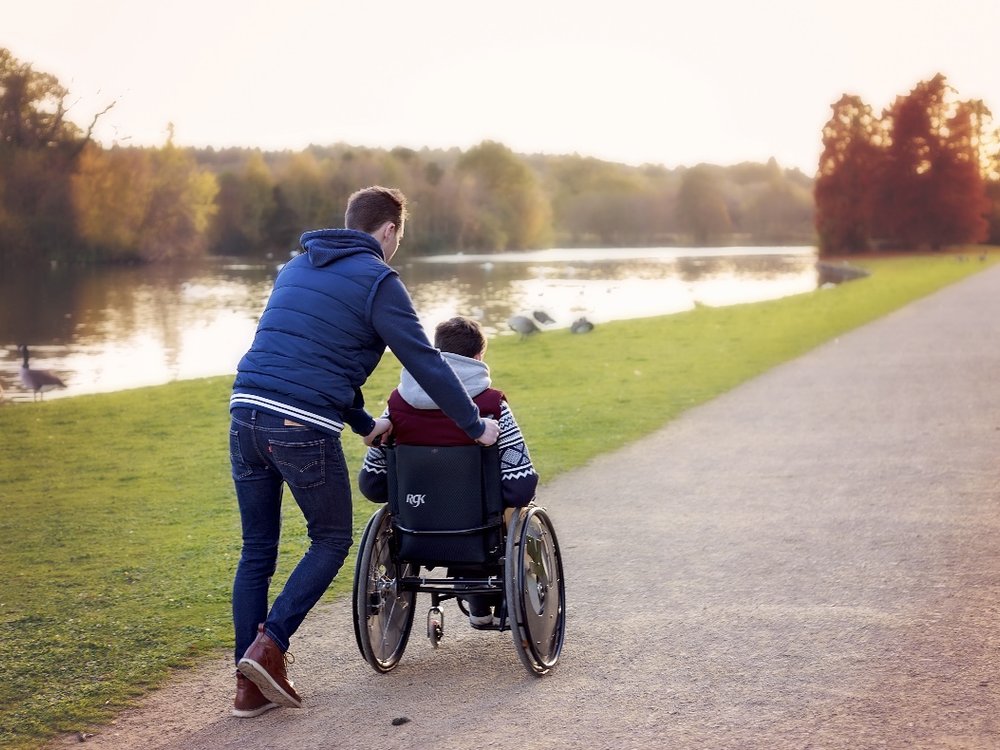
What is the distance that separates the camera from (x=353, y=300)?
3908 mm

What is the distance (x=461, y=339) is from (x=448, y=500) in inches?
25.0

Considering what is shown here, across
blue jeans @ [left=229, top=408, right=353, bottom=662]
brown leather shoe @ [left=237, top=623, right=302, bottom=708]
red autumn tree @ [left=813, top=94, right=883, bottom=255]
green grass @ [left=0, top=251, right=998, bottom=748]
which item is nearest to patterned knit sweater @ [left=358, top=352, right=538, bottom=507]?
blue jeans @ [left=229, top=408, right=353, bottom=662]

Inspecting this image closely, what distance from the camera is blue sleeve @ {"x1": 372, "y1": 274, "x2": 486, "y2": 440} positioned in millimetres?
3910

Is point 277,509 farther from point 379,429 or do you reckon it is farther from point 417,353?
point 417,353

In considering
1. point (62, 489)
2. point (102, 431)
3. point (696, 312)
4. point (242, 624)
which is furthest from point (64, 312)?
point (242, 624)

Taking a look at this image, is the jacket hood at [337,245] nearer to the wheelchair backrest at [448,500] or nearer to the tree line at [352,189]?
the wheelchair backrest at [448,500]

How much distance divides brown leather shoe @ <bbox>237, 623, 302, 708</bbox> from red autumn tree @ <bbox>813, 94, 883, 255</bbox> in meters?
78.3

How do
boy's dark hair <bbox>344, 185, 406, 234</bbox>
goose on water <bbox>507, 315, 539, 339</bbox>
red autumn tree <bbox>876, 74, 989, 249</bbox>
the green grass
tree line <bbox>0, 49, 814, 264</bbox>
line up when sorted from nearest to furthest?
boy's dark hair <bbox>344, 185, 406, 234</bbox> < the green grass < goose on water <bbox>507, 315, 539, 339</bbox> < tree line <bbox>0, 49, 814, 264</bbox> < red autumn tree <bbox>876, 74, 989, 249</bbox>

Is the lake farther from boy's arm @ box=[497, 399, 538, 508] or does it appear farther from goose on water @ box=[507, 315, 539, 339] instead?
boy's arm @ box=[497, 399, 538, 508]

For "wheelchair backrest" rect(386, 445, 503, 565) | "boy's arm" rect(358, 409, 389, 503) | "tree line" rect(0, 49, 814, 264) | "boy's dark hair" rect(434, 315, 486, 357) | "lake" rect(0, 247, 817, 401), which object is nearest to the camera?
"wheelchair backrest" rect(386, 445, 503, 565)

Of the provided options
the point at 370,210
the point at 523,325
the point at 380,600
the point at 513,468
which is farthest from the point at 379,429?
the point at 523,325

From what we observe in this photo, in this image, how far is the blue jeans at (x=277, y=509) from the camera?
12.8ft

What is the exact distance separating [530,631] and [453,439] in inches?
31.9

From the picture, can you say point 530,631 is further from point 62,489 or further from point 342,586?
point 62,489
